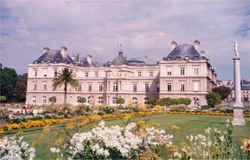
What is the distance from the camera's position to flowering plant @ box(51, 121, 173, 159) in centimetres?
302

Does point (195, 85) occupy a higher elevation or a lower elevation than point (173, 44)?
lower

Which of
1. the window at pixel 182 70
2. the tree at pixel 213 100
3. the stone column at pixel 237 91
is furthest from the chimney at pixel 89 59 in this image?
the stone column at pixel 237 91

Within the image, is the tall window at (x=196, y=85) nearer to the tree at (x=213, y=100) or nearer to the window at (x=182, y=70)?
the window at (x=182, y=70)

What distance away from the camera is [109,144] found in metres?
3.01

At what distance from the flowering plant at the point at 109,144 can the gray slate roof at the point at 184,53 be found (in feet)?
97.7

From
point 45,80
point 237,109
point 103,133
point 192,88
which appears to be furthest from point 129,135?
point 192,88

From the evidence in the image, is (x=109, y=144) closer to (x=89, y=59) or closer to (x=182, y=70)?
(x=182, y=70)

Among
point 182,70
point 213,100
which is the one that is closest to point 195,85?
point 182,70

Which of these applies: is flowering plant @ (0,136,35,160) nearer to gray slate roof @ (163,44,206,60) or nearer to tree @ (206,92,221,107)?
tree @ (206,92,221,107)

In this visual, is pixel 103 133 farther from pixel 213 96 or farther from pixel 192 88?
pixel 192 88

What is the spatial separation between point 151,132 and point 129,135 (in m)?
0.34

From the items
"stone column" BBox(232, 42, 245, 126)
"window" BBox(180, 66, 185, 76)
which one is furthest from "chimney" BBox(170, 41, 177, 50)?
"stone column" BBox(232, 42, 245, 126)

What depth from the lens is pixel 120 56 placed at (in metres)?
35.8

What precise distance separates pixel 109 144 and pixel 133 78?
32316mm
